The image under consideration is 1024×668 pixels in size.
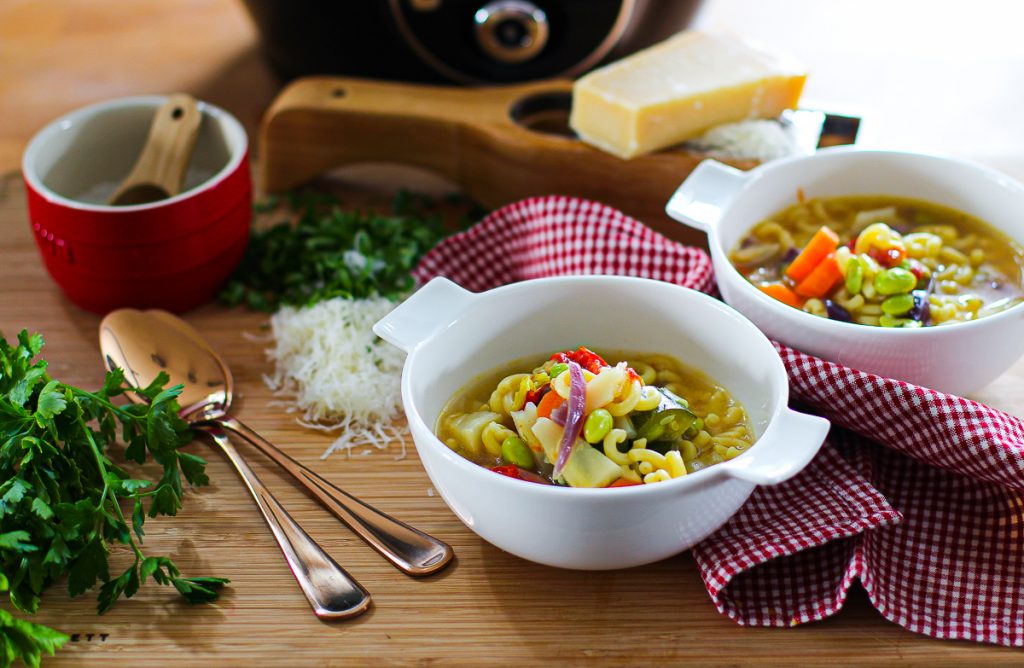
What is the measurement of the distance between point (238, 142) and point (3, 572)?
946mm

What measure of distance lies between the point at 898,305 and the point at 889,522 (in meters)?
0.34

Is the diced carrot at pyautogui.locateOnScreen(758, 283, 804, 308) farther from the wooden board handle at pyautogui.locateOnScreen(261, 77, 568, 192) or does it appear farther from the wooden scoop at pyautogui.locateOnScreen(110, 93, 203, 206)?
the wooden scoop at pyautogui.locateOnScreen(110, 93, 203, 206)

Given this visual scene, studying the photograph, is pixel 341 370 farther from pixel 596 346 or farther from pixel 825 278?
pixel 825 278

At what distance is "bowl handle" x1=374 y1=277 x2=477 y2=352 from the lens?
1.42 m

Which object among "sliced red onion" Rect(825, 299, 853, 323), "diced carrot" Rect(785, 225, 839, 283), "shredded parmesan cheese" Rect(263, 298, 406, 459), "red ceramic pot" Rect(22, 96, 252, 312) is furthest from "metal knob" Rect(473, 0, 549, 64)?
"sliced red onion" Rect(825, 299, 853, 323)

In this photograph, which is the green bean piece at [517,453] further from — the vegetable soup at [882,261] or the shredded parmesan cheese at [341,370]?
the vegetable soup at [882,261]

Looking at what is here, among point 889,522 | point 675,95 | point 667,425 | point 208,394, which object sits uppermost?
point 675,95

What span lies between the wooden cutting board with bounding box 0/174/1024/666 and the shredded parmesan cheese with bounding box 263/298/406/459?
0.56ft

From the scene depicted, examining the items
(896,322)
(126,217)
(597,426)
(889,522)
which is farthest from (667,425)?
(126,217)

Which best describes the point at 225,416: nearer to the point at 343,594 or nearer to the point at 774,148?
the point at 343,594

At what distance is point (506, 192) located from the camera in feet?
7.13

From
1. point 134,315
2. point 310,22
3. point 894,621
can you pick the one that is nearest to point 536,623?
point 894,621

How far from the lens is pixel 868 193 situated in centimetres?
185

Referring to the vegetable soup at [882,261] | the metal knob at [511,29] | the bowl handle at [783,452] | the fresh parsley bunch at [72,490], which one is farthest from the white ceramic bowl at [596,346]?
the metal knob at [511,29]
